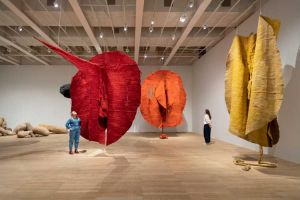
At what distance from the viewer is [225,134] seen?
10.9 m

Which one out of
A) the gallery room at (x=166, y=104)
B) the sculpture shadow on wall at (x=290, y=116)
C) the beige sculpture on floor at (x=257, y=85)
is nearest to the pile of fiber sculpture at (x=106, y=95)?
the gallery room at (x=166, y=104)

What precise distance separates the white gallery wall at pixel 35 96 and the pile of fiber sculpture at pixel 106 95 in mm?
11830

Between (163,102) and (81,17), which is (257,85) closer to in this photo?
(81,17)

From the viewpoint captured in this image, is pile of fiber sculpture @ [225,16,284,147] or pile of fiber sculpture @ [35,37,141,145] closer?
pile of fiber sculpture @ [35,37,141,145]

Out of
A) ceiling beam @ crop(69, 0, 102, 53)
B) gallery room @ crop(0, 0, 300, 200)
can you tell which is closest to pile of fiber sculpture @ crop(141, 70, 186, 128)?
gallery room @ crop(0, 0, 300, 200)

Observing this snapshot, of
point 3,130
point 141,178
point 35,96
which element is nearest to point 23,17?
point 141,178

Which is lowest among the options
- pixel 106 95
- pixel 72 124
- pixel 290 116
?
pixel 72 124

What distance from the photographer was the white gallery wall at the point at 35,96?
16.3 meters

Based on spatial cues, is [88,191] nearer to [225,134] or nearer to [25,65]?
[225,134]

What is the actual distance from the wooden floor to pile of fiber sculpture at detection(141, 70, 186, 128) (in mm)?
5197

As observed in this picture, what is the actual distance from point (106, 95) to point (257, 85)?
271cm

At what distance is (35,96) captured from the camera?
16531 mm

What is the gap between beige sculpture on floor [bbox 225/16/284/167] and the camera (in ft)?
17.6

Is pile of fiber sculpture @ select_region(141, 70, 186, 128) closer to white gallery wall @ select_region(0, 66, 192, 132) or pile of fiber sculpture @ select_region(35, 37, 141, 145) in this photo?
white gallery wall @ select_region(0, 66, 192, 132)
